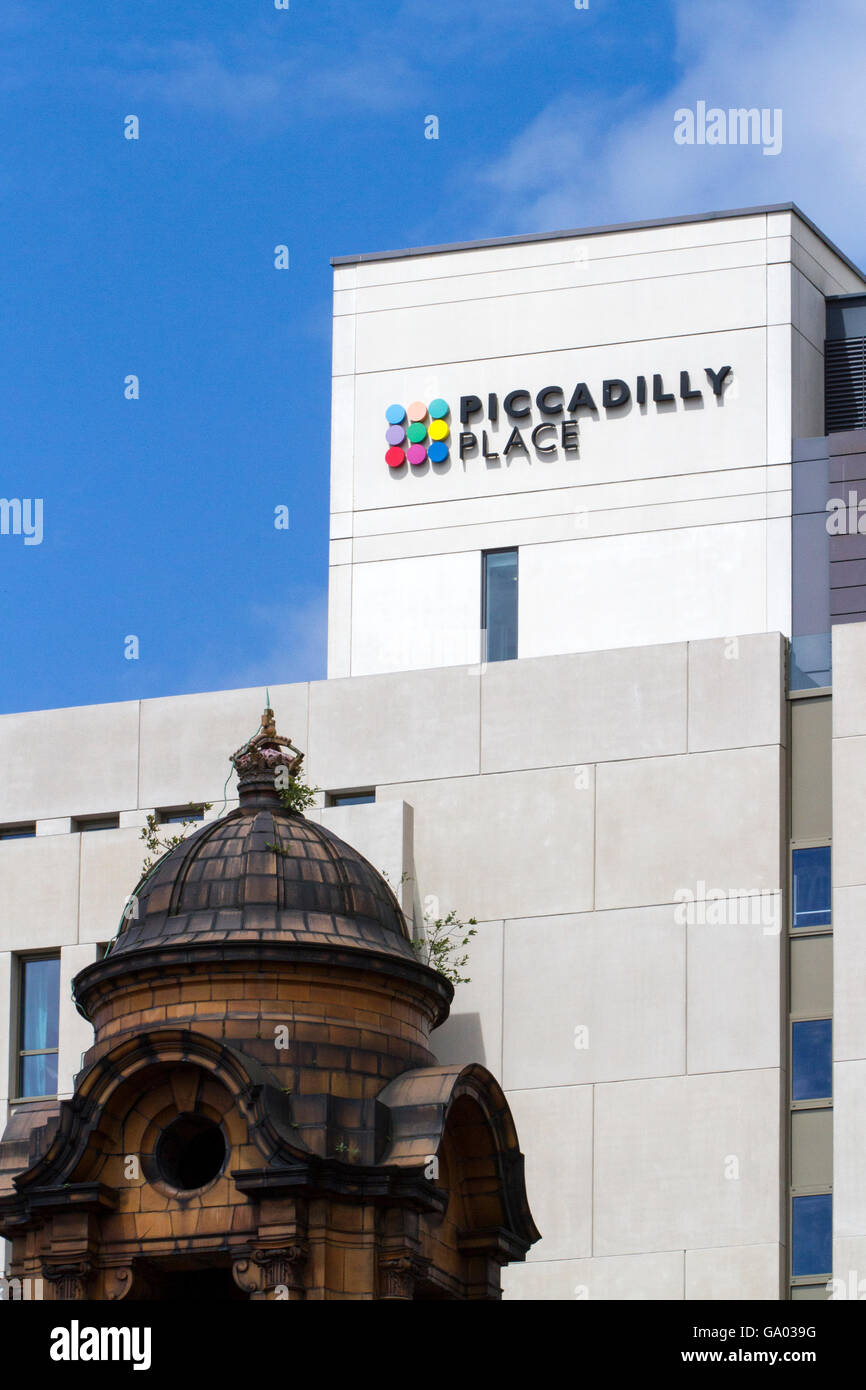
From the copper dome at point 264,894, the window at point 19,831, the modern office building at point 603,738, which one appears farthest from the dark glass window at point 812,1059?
the window at point 19,831

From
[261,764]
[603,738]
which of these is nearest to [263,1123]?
[261,764]

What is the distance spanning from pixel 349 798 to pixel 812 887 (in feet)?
31.0

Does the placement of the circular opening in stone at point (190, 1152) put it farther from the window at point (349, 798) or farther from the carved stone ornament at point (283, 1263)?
the window at point (349, 798)

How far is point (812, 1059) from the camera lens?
54312 millimetres

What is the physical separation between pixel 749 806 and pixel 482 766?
535 cm

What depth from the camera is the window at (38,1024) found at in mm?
58594

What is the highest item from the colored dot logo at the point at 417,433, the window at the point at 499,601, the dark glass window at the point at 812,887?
the colored dot logo at the point at 417,433

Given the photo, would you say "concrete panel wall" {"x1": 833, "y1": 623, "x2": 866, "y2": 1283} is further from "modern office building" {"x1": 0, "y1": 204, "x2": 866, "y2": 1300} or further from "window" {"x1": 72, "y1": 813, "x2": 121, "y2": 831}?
"window" {"x1": 72, "y1": 813, "x2": 121, "y2": 831}

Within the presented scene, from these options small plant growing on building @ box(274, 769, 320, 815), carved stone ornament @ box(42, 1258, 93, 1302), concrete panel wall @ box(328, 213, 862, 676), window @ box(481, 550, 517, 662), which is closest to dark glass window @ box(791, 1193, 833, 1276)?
small plant growing on building @ box(274, 769, 320, 815)

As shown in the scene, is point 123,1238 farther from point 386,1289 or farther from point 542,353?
point 542,353

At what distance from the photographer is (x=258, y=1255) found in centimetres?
3991

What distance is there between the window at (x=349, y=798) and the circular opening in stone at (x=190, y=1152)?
17722 millimetres

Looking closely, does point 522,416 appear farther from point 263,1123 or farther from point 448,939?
point 263,1123
